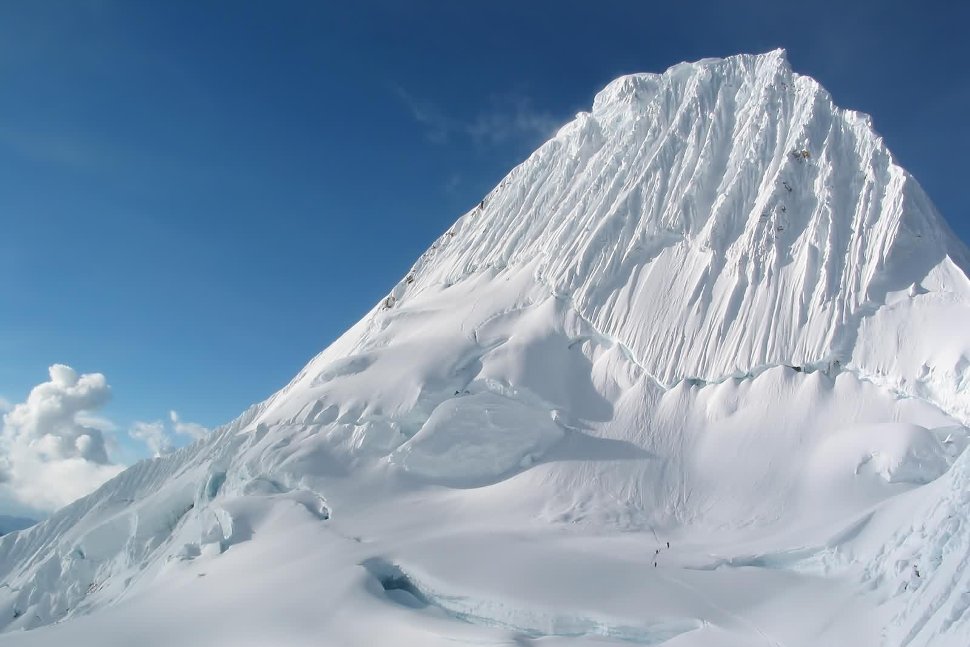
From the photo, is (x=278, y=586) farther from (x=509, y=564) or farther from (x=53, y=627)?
(x=53, y=627)

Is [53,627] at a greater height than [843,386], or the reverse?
[843,386]

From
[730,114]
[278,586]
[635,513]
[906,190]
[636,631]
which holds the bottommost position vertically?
[636,631]

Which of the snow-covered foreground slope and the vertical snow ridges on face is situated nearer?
the snow-covered foreground slope

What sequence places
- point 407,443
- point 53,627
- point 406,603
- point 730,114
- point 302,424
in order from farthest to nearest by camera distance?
point 730,114
point 302,424
point 407,443
point 53,627
point 406,603

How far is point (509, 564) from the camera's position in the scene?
15656mm

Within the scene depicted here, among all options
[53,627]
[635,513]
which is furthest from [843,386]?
[53,627]

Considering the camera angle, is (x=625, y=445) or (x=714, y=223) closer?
(x=625, y=445)

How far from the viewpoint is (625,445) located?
19812mm

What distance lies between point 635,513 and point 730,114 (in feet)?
58.4

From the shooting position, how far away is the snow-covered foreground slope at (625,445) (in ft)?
47.4

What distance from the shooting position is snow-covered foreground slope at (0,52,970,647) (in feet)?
47.4

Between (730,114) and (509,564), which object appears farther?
(730,114)

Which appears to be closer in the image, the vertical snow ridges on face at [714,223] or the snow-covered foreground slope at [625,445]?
the snow-covered foreground slope at [625,445]

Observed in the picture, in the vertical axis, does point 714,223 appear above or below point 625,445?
above
